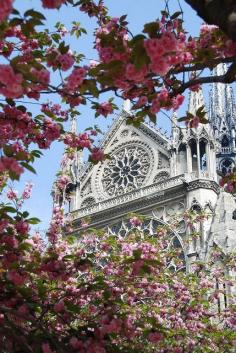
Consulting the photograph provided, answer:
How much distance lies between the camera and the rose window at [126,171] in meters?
28.9

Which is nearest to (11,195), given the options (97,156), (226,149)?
(97,156)

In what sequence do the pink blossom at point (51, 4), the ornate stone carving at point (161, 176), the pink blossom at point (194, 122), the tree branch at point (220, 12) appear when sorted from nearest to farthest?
1. the tree branch at point (220, 12)
2. the pink blossom at point (51, 4)
3. the pink blossom at point (194, 122)
4. the ornate stone carving at point (161, 176)

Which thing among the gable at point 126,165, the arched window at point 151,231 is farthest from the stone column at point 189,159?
the arched window at point 151,231

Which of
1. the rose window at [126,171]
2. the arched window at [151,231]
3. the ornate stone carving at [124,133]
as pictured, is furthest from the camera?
the ornate stone carving at [124,133]

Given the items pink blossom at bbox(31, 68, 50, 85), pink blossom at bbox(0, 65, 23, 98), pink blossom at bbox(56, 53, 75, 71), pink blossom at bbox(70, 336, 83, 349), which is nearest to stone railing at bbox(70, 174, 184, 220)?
pink blossom at bbox(70, 336, 83, 349)

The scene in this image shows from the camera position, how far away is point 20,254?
672 centimetres

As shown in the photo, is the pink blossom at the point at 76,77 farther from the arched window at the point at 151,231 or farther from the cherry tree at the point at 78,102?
the arched window at the point at 151,231

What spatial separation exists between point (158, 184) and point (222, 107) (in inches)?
957

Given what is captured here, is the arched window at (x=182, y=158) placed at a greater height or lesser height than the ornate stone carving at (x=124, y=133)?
lesser

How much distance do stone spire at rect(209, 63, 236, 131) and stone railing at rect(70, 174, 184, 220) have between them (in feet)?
68.7

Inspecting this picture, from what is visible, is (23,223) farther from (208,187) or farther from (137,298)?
(208,187)

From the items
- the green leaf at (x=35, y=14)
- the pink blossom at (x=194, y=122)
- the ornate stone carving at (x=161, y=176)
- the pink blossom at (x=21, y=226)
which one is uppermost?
the ornate stone carving at (x=161, y=176)

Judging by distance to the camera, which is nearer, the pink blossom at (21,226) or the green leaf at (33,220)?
the green leaf at (33,220)

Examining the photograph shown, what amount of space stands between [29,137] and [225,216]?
18.4 m
